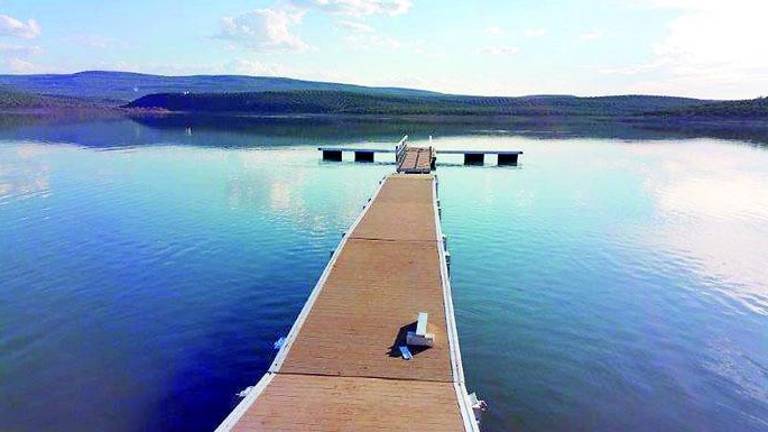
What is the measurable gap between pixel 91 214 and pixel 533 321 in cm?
2125

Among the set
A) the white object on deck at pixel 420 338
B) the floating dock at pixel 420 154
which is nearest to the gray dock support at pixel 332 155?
the floating dock at pixel 420 154

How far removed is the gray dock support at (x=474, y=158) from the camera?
1989 inches

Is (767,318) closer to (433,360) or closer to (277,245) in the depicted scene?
(433,360)

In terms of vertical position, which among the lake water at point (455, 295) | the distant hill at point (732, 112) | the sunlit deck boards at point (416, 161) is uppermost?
the distant hill at point (732, 112)

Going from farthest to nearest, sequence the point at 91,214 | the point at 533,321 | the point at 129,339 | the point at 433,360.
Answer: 1. the point at 91,214
2. the point at 533,321
3. the point at 129,339
4. the point at 433,360

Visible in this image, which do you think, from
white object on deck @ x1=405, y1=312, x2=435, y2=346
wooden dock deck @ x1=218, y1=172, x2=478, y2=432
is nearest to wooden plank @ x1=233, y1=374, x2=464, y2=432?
wooden dock deck @ x1=218, y1=172, x2=478, y2=432

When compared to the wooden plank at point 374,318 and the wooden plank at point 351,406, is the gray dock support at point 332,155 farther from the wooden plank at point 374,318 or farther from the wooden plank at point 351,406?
the wooden plank at point 351,406

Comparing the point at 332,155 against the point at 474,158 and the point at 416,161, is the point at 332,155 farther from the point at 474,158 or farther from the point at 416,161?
the point at 474,158

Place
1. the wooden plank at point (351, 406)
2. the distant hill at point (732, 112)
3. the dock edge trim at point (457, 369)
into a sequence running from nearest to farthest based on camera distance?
1. the wooden plank at point (351, 406)
2. the dock edge trim at point (457, 369)
3. the distant hill at point (732, 112)

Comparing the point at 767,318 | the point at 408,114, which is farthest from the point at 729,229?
the point at 408,114

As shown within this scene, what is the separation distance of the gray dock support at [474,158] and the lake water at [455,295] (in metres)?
13.5

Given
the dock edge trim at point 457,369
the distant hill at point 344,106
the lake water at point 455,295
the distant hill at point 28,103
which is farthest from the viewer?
the distant hill at point 344,106

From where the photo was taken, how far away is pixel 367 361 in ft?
35.5

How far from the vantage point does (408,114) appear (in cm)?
14150
